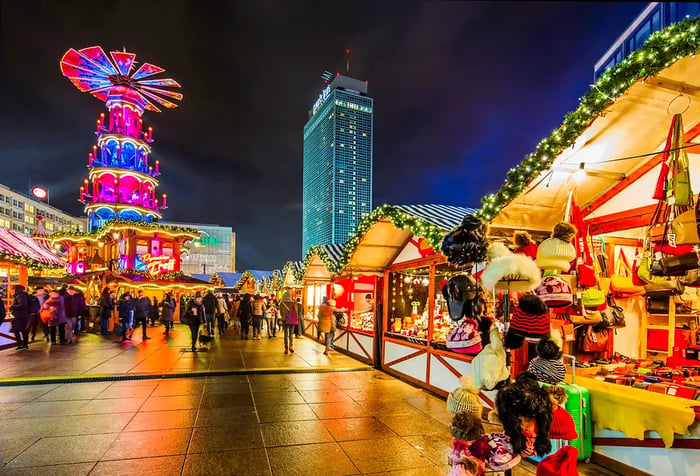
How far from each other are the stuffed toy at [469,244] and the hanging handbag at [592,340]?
2.94 metres

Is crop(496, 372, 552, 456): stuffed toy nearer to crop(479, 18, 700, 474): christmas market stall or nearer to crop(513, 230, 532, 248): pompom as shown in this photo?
crop(479, 18, 700, 474): christmas market stall

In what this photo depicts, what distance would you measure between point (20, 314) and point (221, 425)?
30.9 feet

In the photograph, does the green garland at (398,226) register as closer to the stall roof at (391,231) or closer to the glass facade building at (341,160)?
the stall roof at (391,231)

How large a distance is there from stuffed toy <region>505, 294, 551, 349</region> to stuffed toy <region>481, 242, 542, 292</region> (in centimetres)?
14

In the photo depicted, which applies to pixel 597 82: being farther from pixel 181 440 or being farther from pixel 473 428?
pixel 181 440

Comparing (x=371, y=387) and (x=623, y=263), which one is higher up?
(x=623, y=263)

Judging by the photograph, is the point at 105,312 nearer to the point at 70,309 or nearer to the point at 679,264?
the point at 70,309

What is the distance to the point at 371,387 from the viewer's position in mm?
8242

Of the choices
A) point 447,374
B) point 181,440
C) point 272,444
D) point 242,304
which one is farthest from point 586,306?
point 242,304

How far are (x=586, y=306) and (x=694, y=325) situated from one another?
97.3 inches

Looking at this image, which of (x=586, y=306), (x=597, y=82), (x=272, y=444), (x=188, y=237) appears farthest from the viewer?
(x=188, y=237)

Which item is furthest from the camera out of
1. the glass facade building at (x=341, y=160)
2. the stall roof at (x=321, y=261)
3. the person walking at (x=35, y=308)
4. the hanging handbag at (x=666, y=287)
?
the glass facade building at (x=341, y=160)

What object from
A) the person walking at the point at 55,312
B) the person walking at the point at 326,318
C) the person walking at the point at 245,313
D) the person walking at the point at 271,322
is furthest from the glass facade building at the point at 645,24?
the person walking at the point at 55,312

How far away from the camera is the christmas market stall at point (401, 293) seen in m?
7.31
